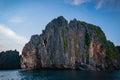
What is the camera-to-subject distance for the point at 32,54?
14775cm

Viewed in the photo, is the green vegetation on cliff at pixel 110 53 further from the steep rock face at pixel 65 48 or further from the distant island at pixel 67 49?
the steep rock face at pixel 65 48

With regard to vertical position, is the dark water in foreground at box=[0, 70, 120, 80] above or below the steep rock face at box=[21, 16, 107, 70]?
below

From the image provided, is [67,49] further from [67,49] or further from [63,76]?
[63,76]

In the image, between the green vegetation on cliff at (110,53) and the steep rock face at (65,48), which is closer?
the steep rock face at (65,48)

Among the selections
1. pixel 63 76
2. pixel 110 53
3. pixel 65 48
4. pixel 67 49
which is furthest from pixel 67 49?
pixel 63 76

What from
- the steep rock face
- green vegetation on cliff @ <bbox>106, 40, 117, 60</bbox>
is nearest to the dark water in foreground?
the steep rock face

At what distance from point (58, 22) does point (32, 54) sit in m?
30.4

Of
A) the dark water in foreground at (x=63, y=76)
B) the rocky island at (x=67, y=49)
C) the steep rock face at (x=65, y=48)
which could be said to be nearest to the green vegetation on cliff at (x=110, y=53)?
the rocky island at (x=67, y=49)

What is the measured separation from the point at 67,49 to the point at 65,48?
1620 millimetres

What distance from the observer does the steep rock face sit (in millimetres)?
144125

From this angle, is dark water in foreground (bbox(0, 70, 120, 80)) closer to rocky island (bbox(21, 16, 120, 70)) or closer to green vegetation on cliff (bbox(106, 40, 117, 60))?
rocky island (bbox(21, 16, 120, 70))

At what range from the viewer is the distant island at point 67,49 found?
144000 millimetres

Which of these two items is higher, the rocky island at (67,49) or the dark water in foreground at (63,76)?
the rocky island at (67,49)

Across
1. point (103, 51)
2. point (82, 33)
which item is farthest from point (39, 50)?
point (103, 51)
